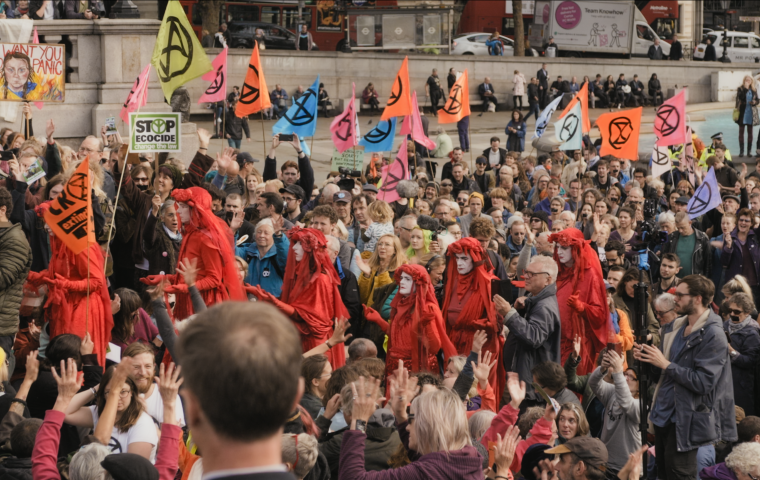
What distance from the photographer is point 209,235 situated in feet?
24.8

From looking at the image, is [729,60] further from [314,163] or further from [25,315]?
[25,315]

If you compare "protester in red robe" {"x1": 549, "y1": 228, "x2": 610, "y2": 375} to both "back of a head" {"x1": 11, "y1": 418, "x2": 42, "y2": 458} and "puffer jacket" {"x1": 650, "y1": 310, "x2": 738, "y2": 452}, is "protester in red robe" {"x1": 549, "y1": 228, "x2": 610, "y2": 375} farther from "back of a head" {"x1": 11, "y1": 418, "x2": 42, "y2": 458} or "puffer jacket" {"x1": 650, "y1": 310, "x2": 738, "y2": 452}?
"back of a head" {"x1": 11, "y1": 418, "x2": 42, "y2": 458}

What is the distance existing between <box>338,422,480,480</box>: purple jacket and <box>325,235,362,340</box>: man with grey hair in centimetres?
450

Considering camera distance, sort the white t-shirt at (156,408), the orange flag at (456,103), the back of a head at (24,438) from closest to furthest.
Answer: the back of a head at (24,438) < the white t-shirt at (156,408) < the orange flag at (456,103)

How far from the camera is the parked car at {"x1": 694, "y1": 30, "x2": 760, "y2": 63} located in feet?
139

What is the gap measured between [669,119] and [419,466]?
12515mm

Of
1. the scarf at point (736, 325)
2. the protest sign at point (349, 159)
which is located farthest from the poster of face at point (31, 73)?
the scarf at point (736, 325)

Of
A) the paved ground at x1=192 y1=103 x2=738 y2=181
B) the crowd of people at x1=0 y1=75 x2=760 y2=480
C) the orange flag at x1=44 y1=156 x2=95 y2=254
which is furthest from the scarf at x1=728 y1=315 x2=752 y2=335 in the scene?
the paved ground at x1=192 y1=103 x2=738 y2=181

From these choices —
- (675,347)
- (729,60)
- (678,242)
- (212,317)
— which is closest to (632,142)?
(678,242)

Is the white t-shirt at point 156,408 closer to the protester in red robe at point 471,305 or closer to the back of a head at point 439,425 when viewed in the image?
the back of a head at point 439,425

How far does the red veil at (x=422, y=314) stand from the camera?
7.75 meters

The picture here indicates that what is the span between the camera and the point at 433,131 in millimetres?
30484

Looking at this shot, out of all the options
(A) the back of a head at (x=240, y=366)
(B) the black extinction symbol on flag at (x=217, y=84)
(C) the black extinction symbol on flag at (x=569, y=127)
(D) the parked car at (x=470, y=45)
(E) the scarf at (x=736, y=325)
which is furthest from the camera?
(D) the parked car at (x=470, y=45)

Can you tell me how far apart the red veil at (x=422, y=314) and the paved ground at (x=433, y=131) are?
1379 centimetres
